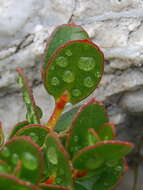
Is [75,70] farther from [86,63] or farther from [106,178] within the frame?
[106,178]

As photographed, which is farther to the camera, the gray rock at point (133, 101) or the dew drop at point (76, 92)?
the gray rock at point (133, 101)

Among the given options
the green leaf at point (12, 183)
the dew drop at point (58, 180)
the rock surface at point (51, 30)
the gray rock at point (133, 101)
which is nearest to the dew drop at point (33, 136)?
the dew drop at point (58, 180)

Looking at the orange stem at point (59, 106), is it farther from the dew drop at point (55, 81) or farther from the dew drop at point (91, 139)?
the dew drop at point (91, 139)

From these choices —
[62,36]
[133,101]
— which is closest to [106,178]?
[62,36]

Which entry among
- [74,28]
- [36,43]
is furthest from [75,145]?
[36,43]

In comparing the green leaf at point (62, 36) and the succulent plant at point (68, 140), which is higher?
the green leaf at point (62, 36)

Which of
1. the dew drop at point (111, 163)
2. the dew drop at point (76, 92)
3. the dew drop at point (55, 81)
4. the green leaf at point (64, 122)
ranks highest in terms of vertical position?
the dew drop at point (55, 81)

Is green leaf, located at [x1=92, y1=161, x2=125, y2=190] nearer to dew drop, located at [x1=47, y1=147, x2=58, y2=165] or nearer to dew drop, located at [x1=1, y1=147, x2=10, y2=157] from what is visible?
dew drop, located at [x1=47, y1=147, x2=58, y2=165]
